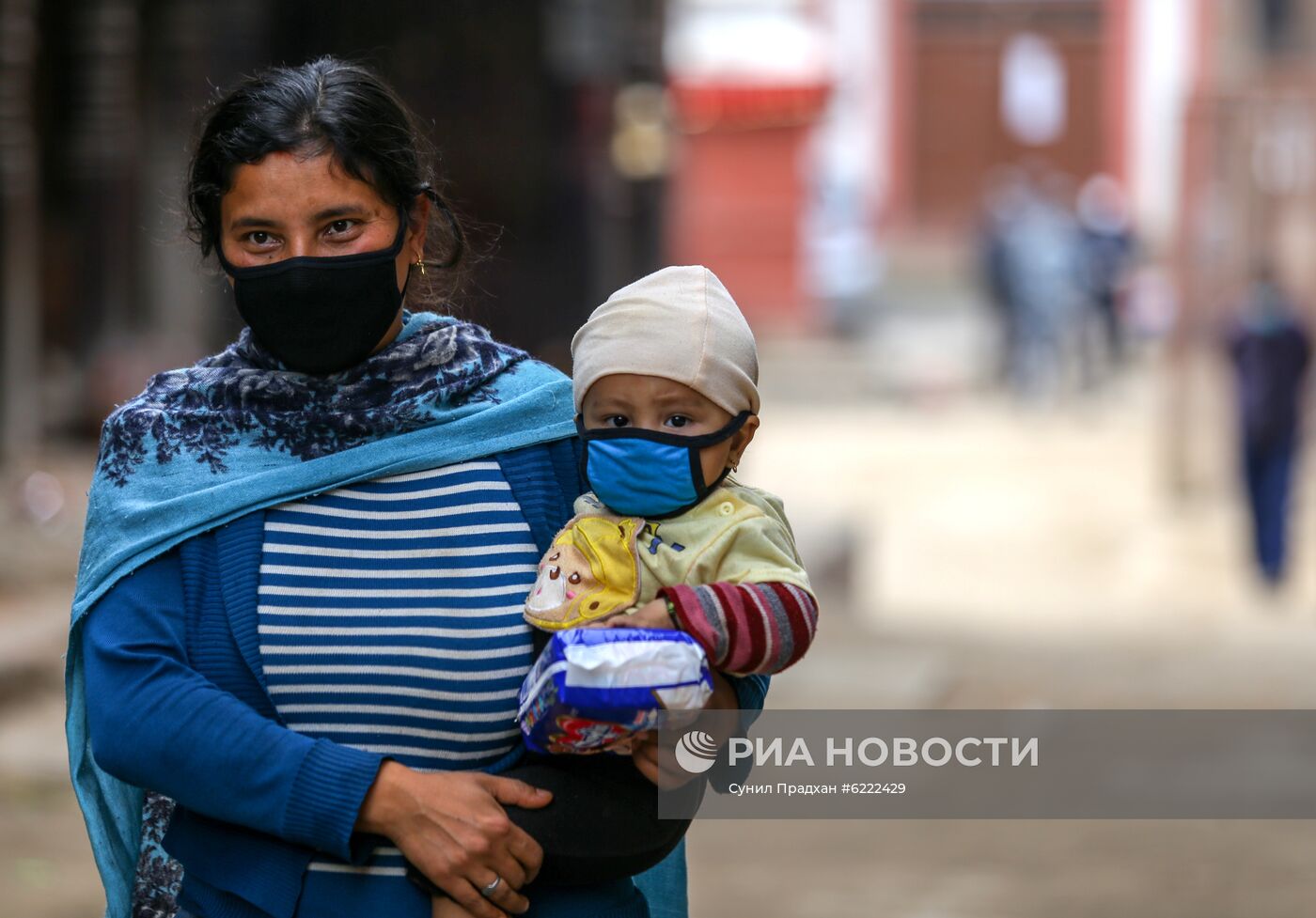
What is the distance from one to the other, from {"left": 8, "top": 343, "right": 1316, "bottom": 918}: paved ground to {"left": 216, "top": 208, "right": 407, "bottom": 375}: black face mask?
130 inches

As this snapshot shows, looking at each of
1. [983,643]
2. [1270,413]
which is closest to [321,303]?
[983,643]

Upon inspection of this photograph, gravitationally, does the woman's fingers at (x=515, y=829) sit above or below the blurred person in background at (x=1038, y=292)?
above

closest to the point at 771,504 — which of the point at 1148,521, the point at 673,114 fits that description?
the point at 673,114

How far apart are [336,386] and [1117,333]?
18178 millimetres

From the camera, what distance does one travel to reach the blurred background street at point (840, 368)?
228 inches

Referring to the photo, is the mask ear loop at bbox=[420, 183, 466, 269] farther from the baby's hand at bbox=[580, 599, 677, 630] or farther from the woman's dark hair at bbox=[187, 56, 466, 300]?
the baby's hand at bbox=[580, 599, 677, 630]

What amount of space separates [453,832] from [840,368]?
18.2 meters

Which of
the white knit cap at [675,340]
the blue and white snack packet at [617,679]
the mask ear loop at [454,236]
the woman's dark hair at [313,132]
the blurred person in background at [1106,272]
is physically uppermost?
the woman's dark hair at [313,132]

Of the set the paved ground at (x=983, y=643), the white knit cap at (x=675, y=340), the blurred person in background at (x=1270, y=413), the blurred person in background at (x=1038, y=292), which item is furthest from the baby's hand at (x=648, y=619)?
the blurred person in background at (x=1038, y=292)

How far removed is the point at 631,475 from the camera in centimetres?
196

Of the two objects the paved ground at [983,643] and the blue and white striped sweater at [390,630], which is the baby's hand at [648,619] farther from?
the paved ground at [983,643]

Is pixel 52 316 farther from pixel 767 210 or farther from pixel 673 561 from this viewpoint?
pixel 767 210

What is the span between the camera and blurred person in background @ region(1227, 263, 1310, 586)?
10375 millimetres

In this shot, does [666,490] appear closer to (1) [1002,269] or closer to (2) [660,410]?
(2) [660,410]
